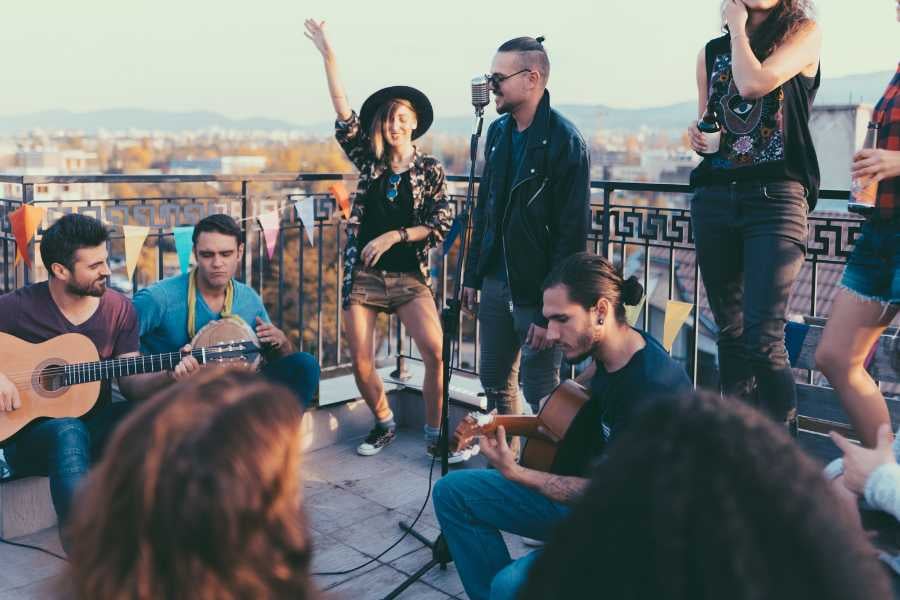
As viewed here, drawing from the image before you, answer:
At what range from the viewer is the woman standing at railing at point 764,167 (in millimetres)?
3322

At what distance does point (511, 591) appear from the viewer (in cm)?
→ 254

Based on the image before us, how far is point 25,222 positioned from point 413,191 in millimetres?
1960

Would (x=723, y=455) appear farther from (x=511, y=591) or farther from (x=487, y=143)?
(x=487, y=143)

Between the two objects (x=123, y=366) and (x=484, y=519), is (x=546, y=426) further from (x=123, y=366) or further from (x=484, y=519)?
(x=123, y=366)

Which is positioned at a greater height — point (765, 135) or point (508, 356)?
point (765, 135)

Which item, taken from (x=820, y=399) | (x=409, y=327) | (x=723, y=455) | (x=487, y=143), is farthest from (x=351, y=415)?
(x=723, y=455)

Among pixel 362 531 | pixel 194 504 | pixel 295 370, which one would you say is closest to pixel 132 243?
pixel 295 370

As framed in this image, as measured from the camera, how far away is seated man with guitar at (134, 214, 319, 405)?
166 inches

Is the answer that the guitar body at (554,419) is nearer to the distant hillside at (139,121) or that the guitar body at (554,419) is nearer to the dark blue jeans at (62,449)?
the dark blue jeans at (62,449)

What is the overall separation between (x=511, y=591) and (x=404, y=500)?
1970 millimetres

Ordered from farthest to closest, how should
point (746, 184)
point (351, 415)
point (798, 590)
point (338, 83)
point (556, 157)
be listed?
point (351, 415), point (338, 83), point (556, 157), point (746, 184), point (798, 590)

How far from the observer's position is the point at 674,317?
435cm

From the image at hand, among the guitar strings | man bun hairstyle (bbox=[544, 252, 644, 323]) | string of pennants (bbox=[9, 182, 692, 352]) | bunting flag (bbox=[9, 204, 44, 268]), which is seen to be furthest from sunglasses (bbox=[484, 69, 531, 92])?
bunting flag (bbox=[9, 204, 44, 268])

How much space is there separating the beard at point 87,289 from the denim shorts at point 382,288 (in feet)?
4.46
